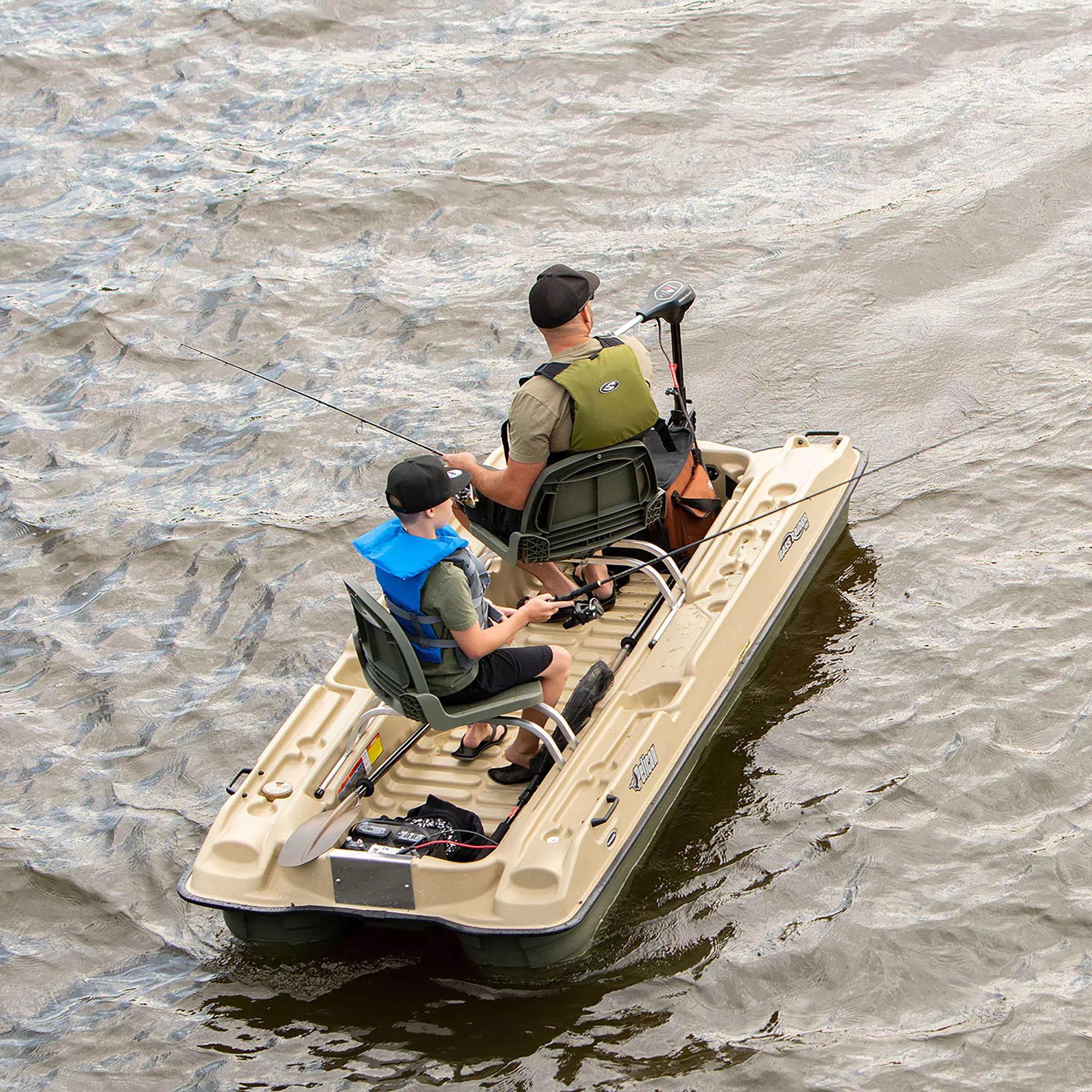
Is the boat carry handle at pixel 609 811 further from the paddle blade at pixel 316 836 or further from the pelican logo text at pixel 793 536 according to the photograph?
the pelican logo text at pixel 793 536

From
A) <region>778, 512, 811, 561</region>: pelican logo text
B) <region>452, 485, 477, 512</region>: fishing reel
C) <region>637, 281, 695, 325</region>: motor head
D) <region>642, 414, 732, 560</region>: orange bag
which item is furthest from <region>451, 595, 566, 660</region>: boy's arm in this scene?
<region>637, 281, 695, 325</region>: motor head

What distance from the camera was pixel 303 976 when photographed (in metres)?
6.09

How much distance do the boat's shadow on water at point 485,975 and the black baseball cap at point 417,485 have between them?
70.3 inches

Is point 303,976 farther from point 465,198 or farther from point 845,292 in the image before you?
point 465,198

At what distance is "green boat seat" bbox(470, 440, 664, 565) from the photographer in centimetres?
664

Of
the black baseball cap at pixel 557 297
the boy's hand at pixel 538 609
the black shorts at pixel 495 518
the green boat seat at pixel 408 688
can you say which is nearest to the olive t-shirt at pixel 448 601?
the green boat seat at pixel 408 688

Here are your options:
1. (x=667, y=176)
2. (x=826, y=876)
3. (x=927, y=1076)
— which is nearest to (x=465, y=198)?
(x=667, y=176)

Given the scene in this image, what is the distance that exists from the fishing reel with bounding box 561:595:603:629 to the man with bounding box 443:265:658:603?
499 mm

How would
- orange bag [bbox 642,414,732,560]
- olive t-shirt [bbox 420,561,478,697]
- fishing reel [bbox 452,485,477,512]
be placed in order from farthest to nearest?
orange bag [bbox 642,414,732,560]
fishing reel [bbox 452,485,477,512]
olive t-shirt [bbox 420,561,478,697]

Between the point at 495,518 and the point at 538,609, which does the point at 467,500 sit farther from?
the point at 538,609

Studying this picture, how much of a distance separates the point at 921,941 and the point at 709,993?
2.83 feet

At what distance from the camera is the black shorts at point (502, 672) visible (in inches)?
236

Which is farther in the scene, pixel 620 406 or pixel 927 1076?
pixel 620 406

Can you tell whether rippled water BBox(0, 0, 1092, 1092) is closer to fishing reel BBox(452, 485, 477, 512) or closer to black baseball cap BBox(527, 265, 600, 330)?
fishing reel BBox(452, 485, 477, 512)
